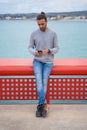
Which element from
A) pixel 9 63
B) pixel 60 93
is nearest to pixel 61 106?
pixel 60 93

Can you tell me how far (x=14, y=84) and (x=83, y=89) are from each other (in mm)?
982

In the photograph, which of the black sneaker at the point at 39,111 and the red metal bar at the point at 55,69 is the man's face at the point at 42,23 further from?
the black sneaker at the point at 39,111

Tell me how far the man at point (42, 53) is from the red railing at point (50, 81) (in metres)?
0.23

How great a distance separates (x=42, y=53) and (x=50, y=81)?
0.54 metres

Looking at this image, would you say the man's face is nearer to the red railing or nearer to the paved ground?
the red railing

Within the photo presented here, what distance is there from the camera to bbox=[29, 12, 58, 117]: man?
5340mm

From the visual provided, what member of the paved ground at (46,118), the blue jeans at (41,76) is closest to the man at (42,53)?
the blue jeans at (41,76)

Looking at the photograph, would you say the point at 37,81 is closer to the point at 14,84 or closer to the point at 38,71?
the point at 38,71

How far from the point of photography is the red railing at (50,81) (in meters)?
5.67

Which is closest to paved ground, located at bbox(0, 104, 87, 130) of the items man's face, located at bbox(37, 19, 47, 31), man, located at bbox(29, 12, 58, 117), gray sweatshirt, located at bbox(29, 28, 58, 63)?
man, located at bbox(29, 12, 58, 117)

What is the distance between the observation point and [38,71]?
5402 mm

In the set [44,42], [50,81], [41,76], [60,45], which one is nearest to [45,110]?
[41,76]

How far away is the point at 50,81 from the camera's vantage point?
5750mm

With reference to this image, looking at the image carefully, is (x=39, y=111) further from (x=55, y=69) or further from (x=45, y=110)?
(x=55, y=69)
